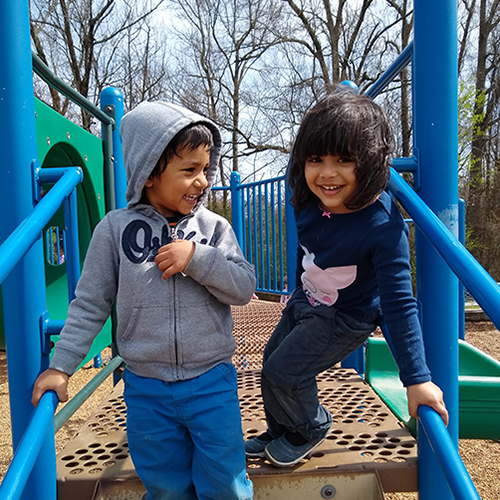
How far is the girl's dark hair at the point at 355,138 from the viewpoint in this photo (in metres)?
1.17

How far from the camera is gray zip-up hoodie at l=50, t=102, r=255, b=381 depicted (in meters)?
1.14

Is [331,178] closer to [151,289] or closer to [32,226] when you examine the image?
[151,289]

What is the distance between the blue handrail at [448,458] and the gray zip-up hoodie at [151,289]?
0.47m

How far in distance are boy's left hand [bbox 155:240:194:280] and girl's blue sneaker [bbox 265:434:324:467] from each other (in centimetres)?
58

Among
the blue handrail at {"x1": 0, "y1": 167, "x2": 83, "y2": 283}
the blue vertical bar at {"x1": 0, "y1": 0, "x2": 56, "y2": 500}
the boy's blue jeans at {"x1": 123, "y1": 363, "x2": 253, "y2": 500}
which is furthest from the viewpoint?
the blue vertical bar at {"x1": 0, "y1": 0, "x2": 56, "y2": 500}

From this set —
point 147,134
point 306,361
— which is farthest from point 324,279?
point 147,134

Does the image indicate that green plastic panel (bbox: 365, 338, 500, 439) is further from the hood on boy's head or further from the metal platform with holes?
the hood on boy's head

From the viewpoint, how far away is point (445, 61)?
1.27 meters

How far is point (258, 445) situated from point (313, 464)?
0.59ft

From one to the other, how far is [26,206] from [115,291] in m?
0.32

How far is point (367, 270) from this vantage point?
1.29 m

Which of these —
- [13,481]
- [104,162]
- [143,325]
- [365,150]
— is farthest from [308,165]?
[104,162]

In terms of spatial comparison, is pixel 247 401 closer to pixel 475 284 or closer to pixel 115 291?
pixel 115 291

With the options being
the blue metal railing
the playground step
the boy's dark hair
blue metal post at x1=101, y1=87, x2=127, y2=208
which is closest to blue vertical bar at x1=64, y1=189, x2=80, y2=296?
the boy's dark hair
